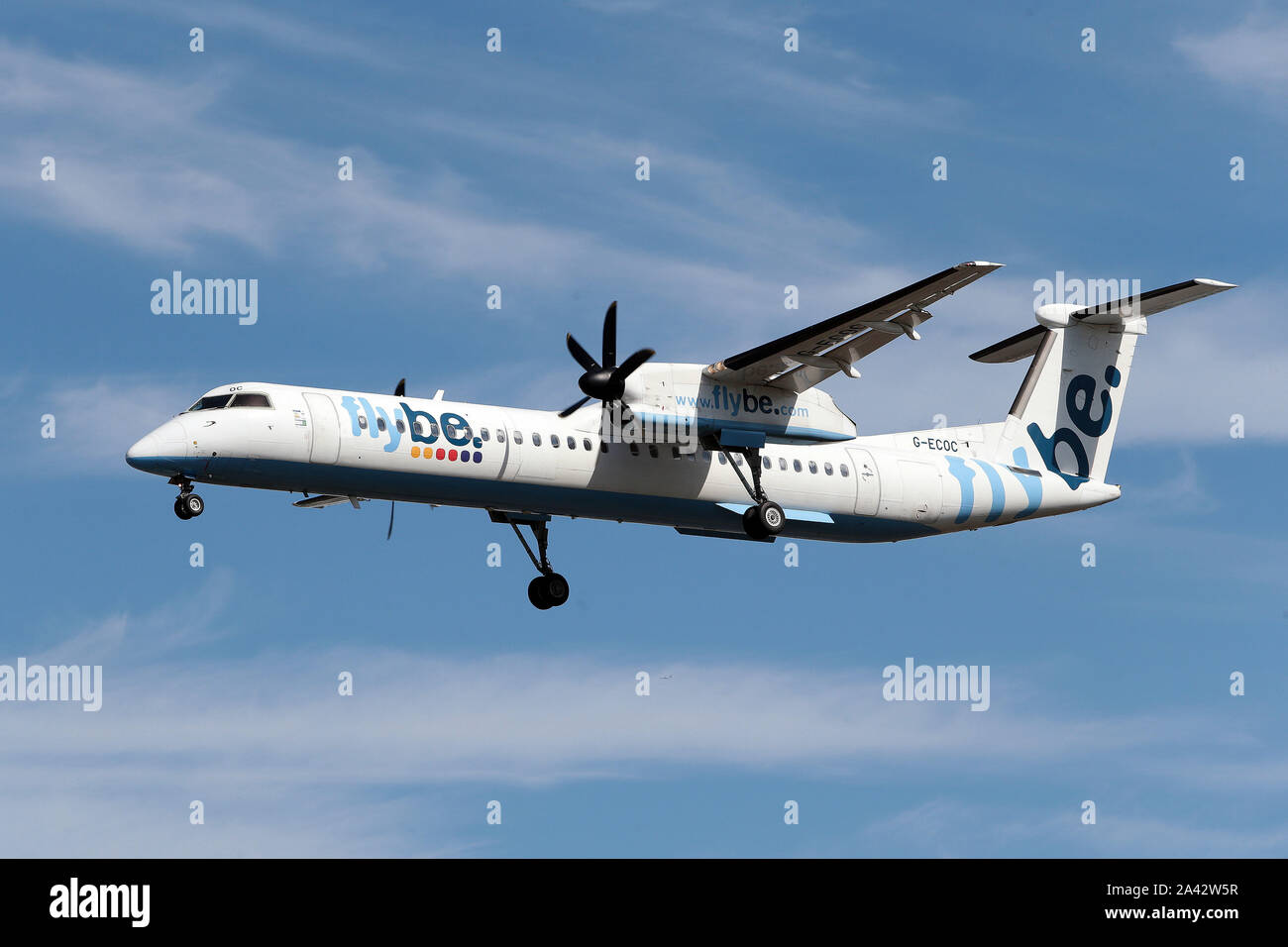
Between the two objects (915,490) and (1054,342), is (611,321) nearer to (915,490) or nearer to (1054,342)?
→ (915,490)

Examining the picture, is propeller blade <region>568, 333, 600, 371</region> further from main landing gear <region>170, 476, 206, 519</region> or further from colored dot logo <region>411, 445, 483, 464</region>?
main landing gear <region>170, 476, 206, 519</region>

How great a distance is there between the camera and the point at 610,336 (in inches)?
1063

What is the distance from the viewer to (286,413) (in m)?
24.3

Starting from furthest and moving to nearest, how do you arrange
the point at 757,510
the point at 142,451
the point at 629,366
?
the point at 757,510 → the point at 629,366 → the point at 142,451

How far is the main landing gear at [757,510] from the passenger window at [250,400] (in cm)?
796

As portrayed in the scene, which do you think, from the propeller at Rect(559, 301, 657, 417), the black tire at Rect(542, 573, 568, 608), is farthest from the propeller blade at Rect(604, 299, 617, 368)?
the black tire at Rect(542, 573, 568, 608)

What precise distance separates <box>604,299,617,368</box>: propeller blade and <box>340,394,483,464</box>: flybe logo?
270 centimetres

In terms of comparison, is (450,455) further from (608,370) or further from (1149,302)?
(1149,302)

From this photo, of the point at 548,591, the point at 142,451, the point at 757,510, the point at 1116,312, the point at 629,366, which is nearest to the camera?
the point at 142,451

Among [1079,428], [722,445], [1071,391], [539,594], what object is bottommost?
[539,594]

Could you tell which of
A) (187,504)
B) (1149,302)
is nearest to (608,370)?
(187,504)

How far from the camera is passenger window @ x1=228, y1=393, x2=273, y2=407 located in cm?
2427

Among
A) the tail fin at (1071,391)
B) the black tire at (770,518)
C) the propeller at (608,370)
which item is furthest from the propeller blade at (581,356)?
the tail fin at (1071,391)

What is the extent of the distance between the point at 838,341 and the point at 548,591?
6.96 m
